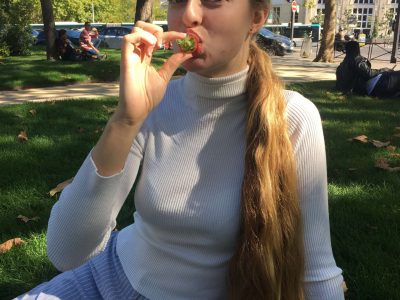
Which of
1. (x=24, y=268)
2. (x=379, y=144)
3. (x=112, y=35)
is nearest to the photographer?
(x=24, y=268)

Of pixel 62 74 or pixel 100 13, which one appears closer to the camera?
pixel 62 74

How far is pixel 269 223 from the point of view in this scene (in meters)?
1.54

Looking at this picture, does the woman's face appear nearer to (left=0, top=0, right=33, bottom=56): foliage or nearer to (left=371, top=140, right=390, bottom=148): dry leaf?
(left=371, top=140, right=390, bottom=148): dry leaf

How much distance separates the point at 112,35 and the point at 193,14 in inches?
1285

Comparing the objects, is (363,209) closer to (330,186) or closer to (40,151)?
(330,186)

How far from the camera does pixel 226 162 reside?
165 cm

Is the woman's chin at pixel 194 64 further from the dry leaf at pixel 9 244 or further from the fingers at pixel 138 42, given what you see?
the dry leaf at pixel 9 244

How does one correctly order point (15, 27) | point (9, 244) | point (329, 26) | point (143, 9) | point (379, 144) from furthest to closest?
point (15, 27) < point (329, 26) < point (143, 9) < point (379, 144) < point (9, 244)

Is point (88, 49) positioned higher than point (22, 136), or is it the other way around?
point (22, 136)

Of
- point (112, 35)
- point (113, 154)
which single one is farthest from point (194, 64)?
point (112, 35)

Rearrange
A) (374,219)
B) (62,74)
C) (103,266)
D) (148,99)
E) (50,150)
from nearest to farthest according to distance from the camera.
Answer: (148,99) < (103,266) < (374,219) < (50,150) < (62,74)

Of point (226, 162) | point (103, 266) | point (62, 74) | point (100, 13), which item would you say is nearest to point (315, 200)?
point (226, 162)

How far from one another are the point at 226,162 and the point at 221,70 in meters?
0.30

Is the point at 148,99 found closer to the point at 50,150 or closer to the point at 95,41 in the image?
the point at 50,150
